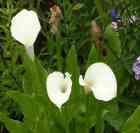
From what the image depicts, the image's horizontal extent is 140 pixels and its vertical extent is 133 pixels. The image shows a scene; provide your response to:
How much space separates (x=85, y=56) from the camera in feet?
7.77

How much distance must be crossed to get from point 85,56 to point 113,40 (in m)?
0.42

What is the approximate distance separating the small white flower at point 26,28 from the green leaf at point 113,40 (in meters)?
0.44

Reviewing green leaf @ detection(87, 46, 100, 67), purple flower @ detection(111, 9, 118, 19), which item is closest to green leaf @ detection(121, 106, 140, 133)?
green leaf @ detection(87, 46, 100, 67)

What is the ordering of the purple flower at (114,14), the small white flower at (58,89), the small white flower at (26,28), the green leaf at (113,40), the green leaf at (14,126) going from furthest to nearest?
the purple flower at (114,14) → the green leaf at (113,40) → the green leaf at (14,126) → the small white flower at (26,28) → the small white flower at (58,89)

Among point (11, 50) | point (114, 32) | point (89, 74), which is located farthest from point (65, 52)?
point (89, 74)

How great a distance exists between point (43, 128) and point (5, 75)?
56cm

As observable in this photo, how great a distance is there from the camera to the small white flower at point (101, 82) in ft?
4.66

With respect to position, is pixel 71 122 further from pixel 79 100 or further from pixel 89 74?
pixel 89 74

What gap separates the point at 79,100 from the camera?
69.6 inches

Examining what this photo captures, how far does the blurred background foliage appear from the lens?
1770mm

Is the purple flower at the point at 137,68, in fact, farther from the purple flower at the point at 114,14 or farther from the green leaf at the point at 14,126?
the green leaf at the point at 14,126

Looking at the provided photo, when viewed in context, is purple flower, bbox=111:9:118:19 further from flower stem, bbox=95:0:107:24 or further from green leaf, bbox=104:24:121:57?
green leaf, bbox=104:24:121:57

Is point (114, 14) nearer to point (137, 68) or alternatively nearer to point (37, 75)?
point (137, 68)

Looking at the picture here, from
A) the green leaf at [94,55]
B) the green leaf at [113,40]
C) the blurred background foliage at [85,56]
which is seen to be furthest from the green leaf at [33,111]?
the green leaf at [113,40]
